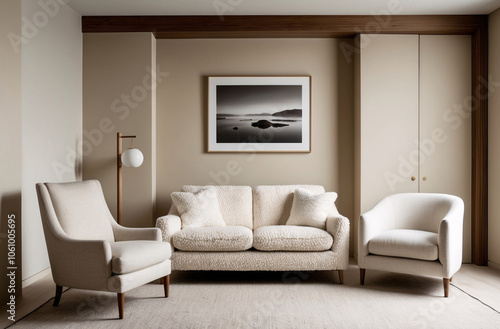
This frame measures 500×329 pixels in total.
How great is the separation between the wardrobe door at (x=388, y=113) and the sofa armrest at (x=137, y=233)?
220cm

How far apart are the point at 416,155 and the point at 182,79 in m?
2.62

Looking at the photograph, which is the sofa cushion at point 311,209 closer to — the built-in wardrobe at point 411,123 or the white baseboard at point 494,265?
the built-in wardrobe at point 411,123

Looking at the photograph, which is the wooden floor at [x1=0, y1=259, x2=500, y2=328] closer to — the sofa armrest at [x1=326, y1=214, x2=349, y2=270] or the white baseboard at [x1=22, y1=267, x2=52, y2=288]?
the white baseboard at [x1=22, y1=267, x2=52, y2=288]

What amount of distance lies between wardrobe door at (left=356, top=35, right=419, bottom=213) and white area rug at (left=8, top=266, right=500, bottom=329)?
1061 millimetres

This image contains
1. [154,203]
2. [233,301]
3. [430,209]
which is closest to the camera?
[233,301]

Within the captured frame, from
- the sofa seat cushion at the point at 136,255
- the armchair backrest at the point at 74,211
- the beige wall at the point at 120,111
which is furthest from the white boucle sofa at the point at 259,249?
the beige wall at the point at 120,111

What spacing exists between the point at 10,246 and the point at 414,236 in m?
3.16

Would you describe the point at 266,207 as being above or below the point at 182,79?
below

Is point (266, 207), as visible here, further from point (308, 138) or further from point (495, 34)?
point (495, 34)

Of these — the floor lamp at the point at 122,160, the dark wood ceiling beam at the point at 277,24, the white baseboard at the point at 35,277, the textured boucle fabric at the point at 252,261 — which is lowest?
the white baseboard at the point at 35,277

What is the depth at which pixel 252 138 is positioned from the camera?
4828 millimetres

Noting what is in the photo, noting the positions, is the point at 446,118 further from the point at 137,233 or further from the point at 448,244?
the point at 137,233

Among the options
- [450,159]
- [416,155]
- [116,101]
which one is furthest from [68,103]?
[450,159]

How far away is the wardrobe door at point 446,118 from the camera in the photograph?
4648 mm
